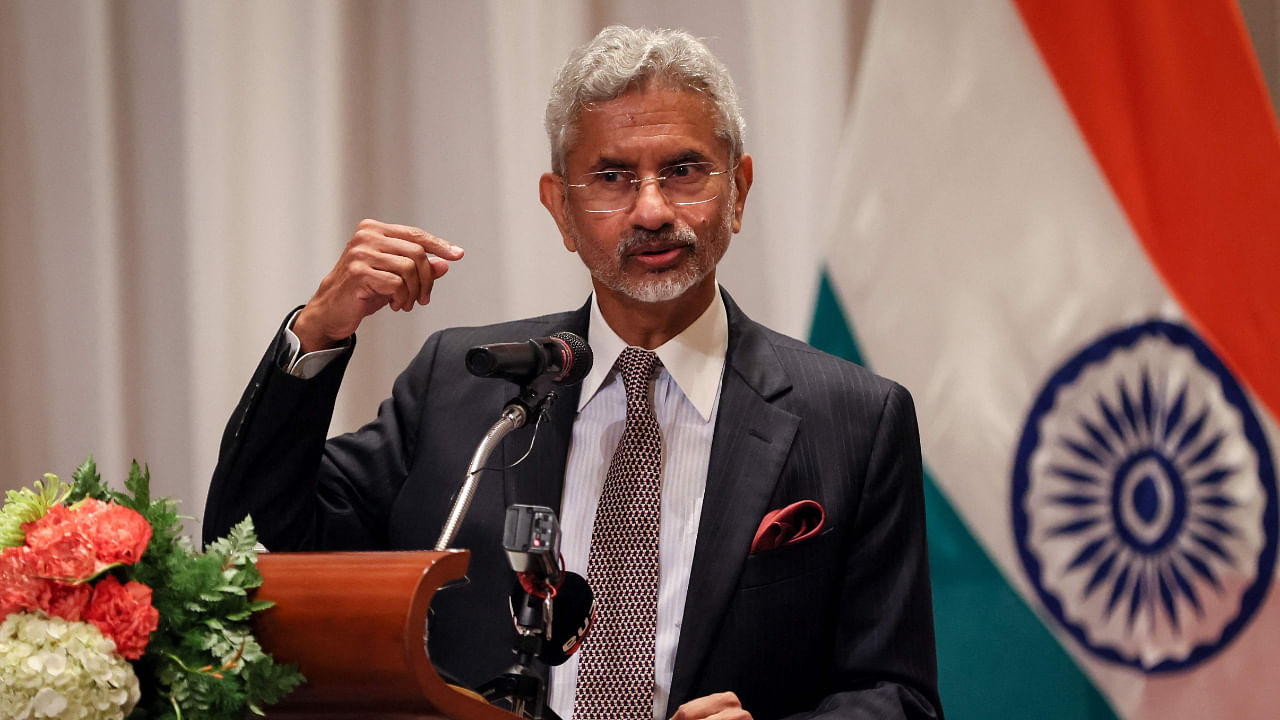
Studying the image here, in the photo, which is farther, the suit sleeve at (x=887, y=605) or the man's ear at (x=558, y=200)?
the man's ear at (x=558, y=200)

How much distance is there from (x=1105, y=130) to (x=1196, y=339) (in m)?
0.49

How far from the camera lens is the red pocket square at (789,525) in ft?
6.11

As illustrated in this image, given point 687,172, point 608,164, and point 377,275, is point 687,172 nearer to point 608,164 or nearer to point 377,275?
point 608,164

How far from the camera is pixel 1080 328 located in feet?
8.79

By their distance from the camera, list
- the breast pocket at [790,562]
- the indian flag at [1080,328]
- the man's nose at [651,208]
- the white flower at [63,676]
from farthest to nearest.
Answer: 1. the indian flag at [1080,328]
2. the man's nose at [651,208]
3. the breast pocket at [790,562]
4. the white flower at [63,676]

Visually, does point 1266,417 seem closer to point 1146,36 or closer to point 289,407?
point 1146,36

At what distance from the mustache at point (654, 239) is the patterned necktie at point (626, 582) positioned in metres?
0.26

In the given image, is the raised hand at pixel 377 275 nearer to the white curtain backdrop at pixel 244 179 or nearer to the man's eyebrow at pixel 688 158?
the man's eyebrow at pixel 688 158

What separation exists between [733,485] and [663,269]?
371mm

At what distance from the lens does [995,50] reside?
2752 millimetres

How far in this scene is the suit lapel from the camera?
1.82m

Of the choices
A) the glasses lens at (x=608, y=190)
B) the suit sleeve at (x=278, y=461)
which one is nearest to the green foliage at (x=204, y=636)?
the suit sleeve at (x=278, y=461)

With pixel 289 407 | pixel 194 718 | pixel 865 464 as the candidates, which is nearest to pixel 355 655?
pixel 194 718

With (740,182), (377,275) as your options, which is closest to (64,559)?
(377,275)
